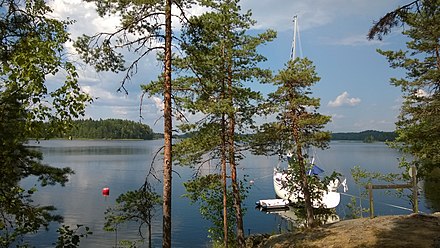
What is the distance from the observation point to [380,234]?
31.3 ft

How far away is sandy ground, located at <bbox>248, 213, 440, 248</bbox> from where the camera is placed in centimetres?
879

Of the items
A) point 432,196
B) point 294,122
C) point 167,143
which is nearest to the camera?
point 167,143

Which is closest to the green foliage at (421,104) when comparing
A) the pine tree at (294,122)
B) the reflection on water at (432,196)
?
the pine tree at (294,122)

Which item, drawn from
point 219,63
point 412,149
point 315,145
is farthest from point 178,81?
point 412,149

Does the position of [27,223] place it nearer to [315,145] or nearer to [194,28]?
[194,28]

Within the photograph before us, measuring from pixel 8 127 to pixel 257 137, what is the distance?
1203 cm

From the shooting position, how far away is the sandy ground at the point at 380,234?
8.79 meters

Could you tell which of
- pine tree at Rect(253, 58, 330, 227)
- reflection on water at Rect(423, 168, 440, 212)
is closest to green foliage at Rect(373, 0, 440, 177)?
pine tree at Rect(253, 58, 330, 227)

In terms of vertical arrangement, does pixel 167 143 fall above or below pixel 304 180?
above

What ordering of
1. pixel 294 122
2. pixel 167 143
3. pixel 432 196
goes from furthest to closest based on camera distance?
pixel 432 196 < pixel 294 122 < pixel 167 143

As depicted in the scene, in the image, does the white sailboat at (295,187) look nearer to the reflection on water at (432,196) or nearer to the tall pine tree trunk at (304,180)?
the tall pine tree trunk at (304,180)

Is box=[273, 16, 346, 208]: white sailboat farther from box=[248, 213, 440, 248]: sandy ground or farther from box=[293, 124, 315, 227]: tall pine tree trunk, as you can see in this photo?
box=[248, 213, 440, 248]: sandy ground

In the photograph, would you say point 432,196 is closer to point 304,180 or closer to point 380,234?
point 304,180

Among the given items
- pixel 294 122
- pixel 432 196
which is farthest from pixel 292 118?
pixel 432 196
